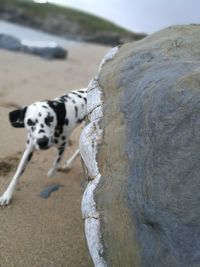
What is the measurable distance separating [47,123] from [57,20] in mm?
50398

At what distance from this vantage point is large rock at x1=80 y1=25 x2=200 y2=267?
9.44 ft

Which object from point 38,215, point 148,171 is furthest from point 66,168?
point 148,171

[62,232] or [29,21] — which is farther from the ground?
[62,232]

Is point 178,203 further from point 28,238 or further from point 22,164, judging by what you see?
point 22,164

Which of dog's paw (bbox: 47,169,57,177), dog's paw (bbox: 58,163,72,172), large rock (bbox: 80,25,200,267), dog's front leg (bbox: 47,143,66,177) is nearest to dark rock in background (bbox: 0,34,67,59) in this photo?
dog's paw (bbox: 58,163,72,172)

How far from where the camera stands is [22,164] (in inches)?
210

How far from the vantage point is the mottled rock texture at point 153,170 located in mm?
2865

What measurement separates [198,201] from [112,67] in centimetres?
204

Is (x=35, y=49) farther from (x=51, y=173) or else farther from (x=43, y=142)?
(x=43, y=142)

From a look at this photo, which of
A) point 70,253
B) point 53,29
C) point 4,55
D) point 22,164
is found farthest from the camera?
point 53,29

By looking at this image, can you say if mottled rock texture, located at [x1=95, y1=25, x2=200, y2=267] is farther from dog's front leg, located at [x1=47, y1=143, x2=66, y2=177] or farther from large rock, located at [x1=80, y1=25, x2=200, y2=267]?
dog's front leg, located at [x1=47, y1=143, x2=66, y2=177]

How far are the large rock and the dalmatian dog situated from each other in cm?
139

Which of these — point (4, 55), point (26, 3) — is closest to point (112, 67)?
point (4, 55)

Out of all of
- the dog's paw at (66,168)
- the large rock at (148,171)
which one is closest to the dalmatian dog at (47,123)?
the dog's paw at (66,168)
